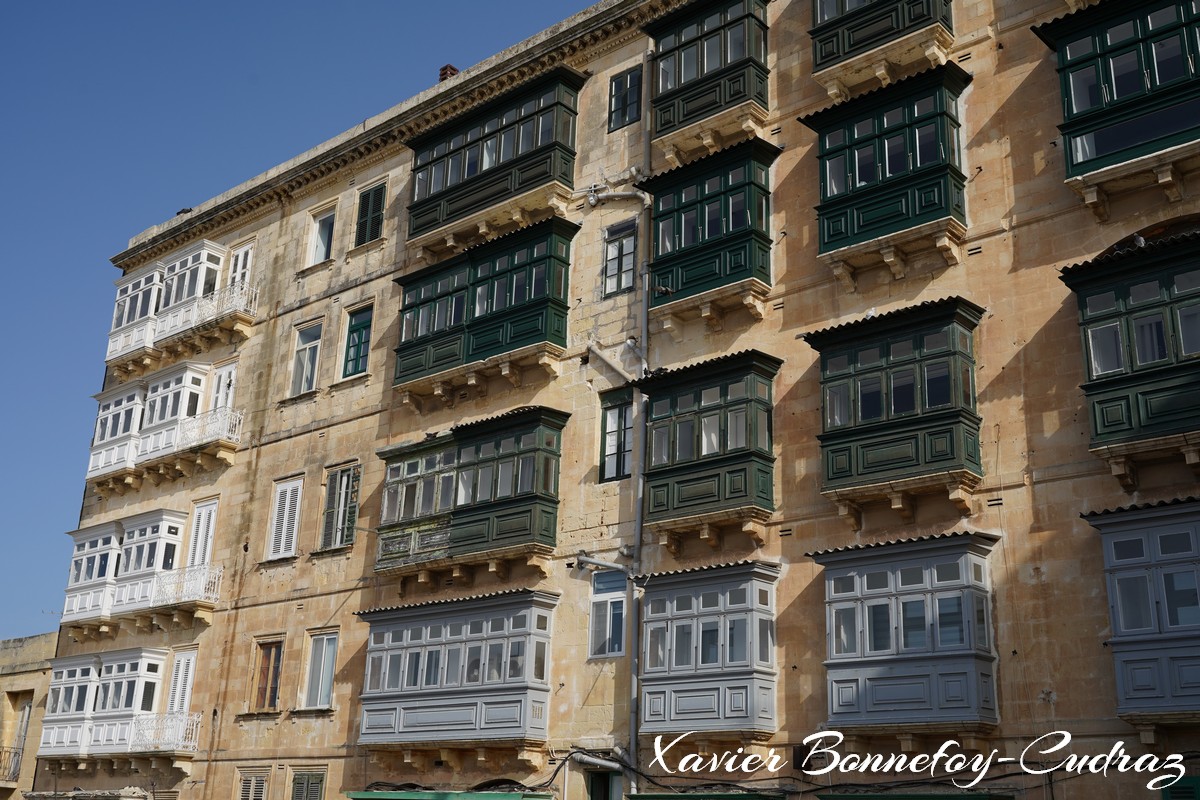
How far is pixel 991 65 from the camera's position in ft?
78.9

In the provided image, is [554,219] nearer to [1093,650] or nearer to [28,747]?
[1093,650]

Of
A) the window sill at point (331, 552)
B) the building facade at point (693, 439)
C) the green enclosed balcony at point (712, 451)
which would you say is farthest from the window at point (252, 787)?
the green enclosed balcony at point (712, 451)

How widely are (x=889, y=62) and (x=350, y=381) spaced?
52.1 ft

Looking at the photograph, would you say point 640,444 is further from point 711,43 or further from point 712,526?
point 711,43

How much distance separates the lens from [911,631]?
69.3 ft

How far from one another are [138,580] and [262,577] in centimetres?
519

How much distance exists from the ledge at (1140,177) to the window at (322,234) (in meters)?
21.9

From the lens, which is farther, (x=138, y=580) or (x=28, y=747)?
(x=28, y=747)

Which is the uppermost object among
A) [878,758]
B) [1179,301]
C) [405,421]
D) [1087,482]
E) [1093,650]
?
[405,421]

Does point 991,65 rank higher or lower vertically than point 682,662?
higher

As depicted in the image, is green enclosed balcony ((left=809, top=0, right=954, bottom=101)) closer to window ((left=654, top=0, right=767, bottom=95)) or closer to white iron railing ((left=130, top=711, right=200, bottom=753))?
window ((left=654, top=0, right=767, bottom=95))

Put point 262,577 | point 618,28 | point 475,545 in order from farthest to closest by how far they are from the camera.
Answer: point 262,577
point 618,28
point 475,545

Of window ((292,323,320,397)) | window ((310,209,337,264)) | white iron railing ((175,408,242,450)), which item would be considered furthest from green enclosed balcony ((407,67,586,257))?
white iron railing ((175,408,242,450))

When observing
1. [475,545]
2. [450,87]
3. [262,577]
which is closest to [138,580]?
[262,577]
